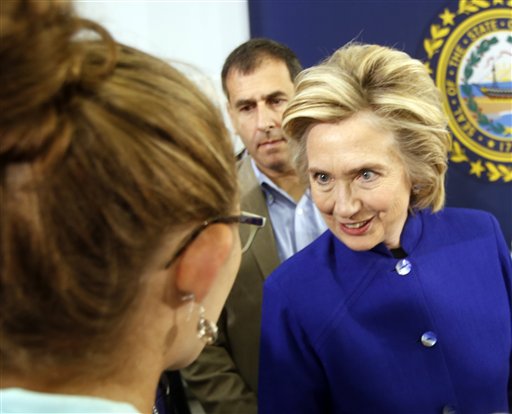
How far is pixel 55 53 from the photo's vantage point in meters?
0.53

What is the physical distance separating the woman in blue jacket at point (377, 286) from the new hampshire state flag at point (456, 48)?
1100mm

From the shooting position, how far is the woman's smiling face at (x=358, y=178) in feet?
4.42

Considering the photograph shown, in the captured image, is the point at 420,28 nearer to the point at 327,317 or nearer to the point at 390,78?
the point at 390,78

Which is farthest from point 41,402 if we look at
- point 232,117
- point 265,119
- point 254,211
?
point 232,117

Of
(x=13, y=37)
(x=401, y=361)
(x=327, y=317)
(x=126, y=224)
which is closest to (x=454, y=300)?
(x=401, y=361)

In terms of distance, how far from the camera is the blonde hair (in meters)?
1.34

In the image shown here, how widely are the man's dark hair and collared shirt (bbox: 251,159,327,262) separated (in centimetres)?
38

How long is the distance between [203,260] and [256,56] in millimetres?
1559

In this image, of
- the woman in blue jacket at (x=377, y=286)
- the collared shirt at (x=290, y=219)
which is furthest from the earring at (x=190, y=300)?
the collared shirt at (x=290, y=219)

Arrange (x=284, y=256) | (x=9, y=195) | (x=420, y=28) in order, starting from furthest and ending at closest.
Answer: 1. (x=420, y=28)
2. (x=284, y=256)
3. (x=9, y=195)

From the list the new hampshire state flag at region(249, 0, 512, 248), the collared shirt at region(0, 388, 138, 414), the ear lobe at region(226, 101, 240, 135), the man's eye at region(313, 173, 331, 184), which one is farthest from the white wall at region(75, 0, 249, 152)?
the collared shirt at region(0, 388, 138, 414)

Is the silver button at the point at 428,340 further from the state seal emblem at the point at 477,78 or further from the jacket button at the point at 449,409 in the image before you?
the state seal emblem at the point at 477,78

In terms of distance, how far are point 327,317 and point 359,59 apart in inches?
23.0

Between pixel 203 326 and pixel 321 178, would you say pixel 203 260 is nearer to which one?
pixel 203 326
